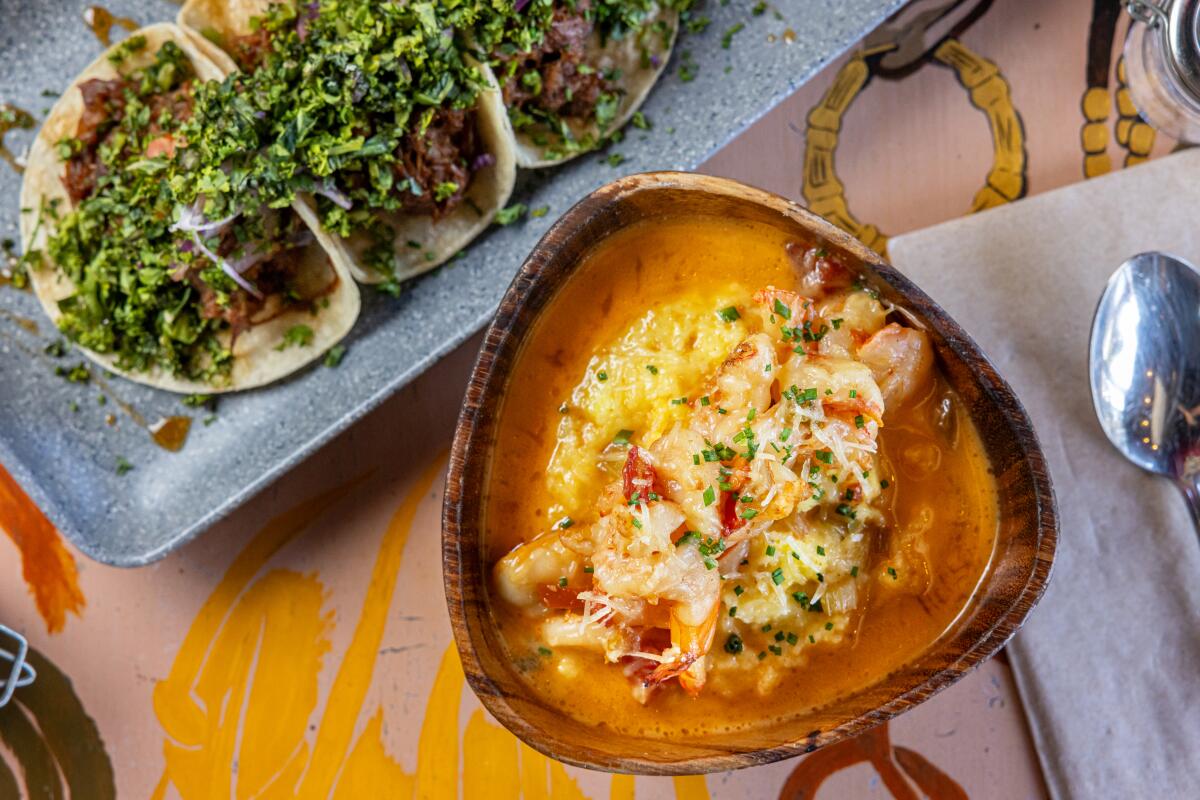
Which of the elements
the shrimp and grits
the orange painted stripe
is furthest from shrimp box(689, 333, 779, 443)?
the orange painted stripe

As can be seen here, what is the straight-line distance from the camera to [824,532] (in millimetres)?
2039

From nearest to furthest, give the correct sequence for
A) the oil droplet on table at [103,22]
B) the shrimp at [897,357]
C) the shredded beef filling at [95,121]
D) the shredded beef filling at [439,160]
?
1. the shrimp at [897,357]
2. the shredded beef filling at [439,160]
3. the shredded beef filling at [95,121]
4. the oil droplet on table at [103,22]

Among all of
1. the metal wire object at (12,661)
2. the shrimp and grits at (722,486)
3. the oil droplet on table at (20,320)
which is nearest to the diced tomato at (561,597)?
the shrimp and grits at (722,486)

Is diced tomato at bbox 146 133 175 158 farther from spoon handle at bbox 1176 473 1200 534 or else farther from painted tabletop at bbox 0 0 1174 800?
spoon handle at bbox 1176 473 1200 534

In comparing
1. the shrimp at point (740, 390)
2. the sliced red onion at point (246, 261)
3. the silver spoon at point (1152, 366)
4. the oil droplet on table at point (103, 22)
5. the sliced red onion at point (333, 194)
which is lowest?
the silver spoon at point (1152, 366)

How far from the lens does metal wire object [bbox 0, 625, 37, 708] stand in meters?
2.92

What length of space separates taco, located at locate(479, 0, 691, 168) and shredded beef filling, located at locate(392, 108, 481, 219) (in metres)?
0.14

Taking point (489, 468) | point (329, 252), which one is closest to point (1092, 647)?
point (489, 468)

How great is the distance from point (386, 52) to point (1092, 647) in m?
2.42

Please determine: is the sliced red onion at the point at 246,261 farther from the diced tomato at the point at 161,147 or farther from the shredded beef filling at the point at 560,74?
the shredded beef filling at the point at 560,74

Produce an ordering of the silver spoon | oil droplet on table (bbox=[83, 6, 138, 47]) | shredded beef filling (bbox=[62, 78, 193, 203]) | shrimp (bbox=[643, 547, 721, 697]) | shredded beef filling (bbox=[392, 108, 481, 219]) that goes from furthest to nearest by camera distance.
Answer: oil droplet on table (bbox=[83, 6, 138, 47]) → shredded beef filling (bbox=[62, 78, 193, 203]) → shredded beef filling (bbox=[392, 108, 481, 219]) → the silver spoon → shrimp (bbox=[643, 547, 721, 697])

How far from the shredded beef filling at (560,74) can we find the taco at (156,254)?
2.26 ft

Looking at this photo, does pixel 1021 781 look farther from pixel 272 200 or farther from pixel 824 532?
pixel 272 200

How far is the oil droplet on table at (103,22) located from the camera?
9.86 feet
